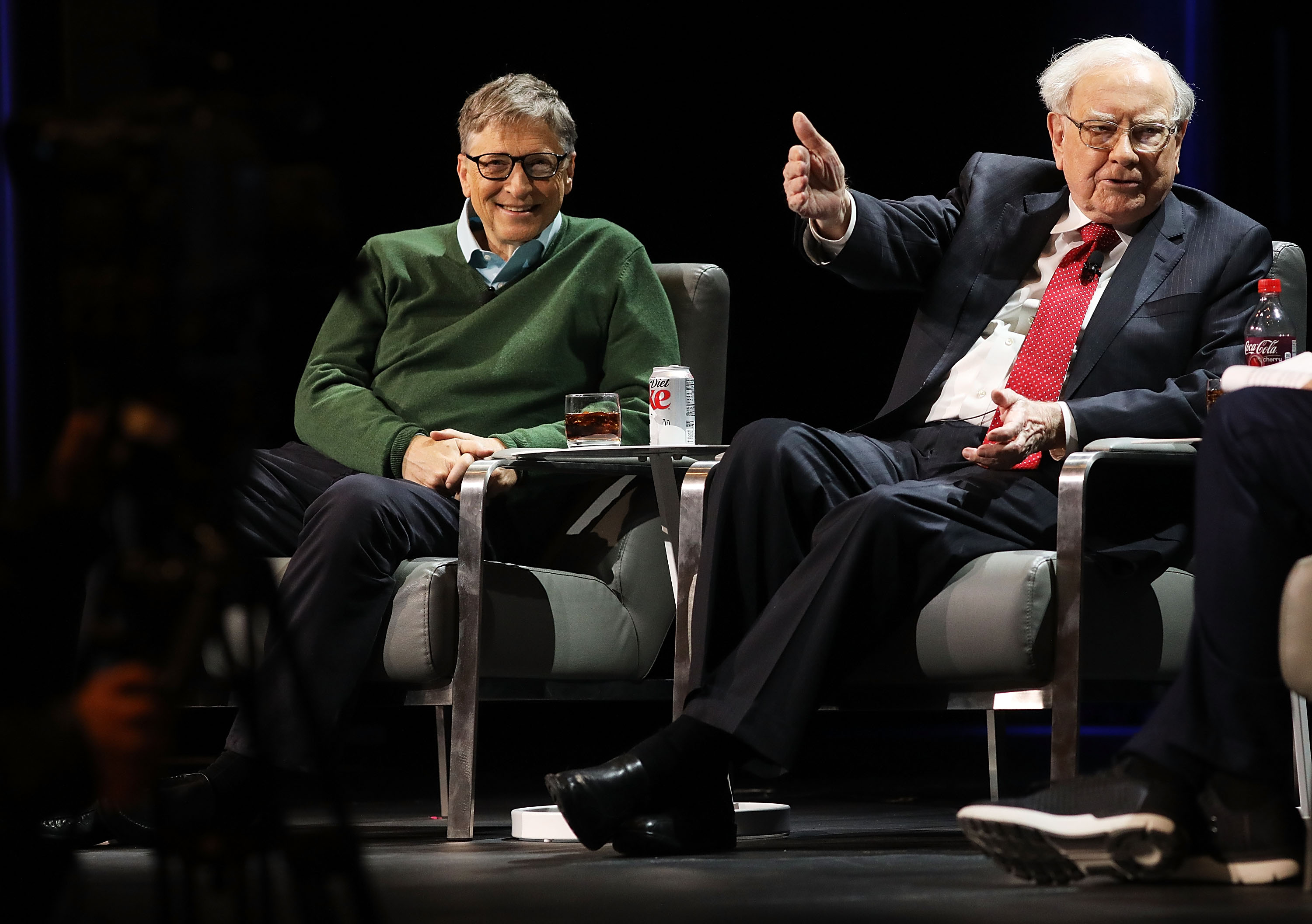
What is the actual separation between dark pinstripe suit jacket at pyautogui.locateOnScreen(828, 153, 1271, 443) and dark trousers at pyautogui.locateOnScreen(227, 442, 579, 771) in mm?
625

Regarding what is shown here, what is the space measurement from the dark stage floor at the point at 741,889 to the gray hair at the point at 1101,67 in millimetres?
1203

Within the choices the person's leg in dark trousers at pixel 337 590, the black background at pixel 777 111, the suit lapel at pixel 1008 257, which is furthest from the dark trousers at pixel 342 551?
the black background at pixel 777 111

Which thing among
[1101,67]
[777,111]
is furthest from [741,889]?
[777,111]

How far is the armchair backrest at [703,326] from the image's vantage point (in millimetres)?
2816

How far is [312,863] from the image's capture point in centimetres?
89

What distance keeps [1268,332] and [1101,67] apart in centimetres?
55

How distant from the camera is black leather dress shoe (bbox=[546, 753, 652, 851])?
186cm

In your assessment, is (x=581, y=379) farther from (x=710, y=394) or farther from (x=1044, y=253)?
(x=1044, y=253)

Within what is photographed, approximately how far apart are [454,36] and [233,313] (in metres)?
3.86

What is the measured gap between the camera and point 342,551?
2.29 metres

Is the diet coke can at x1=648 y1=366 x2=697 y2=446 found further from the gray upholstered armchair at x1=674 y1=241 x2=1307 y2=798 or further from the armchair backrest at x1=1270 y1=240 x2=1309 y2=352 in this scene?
the armchair backrest at x1=1270 y1=240 x2=1309 y2=352

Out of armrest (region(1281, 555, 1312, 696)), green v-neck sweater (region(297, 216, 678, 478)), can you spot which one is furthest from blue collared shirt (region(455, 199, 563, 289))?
armrest (region(1281, 555, 1312, 696))

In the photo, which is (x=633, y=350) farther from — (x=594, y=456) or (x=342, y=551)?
(x=342, y=551)

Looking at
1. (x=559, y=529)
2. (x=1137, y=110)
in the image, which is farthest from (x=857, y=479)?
(x=1137, y=110)
